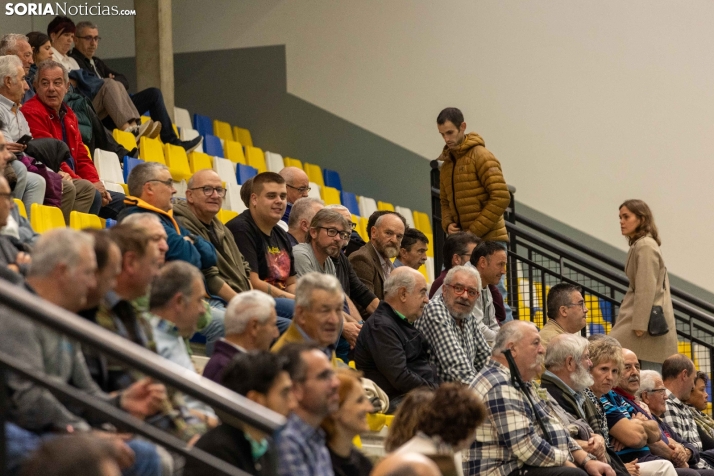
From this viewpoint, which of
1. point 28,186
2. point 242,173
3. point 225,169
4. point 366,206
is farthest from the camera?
point 366,206

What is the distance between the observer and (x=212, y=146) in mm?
8508

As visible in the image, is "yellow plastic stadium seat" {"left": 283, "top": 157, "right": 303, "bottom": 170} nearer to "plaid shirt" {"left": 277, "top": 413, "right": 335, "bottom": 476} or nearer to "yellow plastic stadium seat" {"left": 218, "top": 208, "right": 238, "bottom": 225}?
"yellow plastic stadium seat" {"left": 218, "top": 208, "right": 238, "bottom": 225}

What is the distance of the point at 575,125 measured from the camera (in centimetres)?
892

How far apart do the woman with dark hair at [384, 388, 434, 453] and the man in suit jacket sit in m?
2.48

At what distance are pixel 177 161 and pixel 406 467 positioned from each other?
197 inches

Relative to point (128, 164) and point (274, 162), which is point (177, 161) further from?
point (274, 162)

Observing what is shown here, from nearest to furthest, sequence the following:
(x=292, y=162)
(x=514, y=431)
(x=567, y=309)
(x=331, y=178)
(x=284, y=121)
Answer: (x=514, y=431) → (x=567, y=309) → (x=292, y=162) → (x=331, y=178) → (x=284, y=121)

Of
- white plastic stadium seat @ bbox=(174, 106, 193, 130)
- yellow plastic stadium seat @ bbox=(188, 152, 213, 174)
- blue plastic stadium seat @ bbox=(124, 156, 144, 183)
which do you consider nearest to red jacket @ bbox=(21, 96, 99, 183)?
blue plastic stadium seat @ bbox=(124, 156, 144, 183)

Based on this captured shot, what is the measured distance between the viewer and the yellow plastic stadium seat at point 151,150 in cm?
700

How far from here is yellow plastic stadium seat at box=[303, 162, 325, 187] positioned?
9180 mm

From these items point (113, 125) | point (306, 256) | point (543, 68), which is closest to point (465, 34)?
point (543, 68)

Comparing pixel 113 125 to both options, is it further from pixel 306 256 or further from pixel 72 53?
pixel 306 256

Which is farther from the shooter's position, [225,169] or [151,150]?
[225,169]

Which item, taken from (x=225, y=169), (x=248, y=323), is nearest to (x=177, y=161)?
(x=225, y=169)
